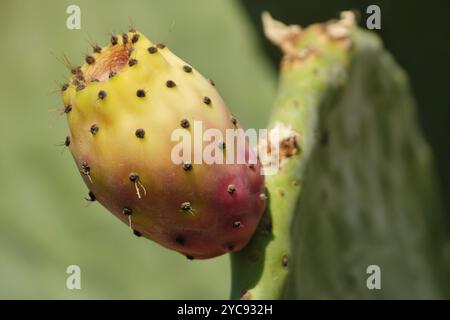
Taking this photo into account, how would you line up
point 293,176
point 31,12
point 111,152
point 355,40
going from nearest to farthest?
point 111,152 < point 293,176 < point 355,40 < point 31,12

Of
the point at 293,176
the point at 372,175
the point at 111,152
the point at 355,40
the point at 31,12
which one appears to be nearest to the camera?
the point at 111,152

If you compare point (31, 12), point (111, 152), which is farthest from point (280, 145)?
point (31, 12)

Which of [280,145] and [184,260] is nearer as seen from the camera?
[280,145]

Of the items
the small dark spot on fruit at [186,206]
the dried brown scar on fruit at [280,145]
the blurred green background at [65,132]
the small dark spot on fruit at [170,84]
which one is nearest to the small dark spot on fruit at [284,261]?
the dried brown scar on fruit at [280,145]

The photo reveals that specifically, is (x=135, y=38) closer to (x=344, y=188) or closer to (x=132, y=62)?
(x=132, y=62)

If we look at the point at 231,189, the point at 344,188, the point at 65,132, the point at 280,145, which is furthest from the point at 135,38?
the point at 65,132

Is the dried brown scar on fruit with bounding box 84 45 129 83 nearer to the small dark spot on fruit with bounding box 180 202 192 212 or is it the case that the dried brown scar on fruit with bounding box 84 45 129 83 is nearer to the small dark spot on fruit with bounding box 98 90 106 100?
the small dark spot on fruit with bounding box 98 90 106 100

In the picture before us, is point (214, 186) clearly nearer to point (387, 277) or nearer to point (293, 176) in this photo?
point (293, 176)
